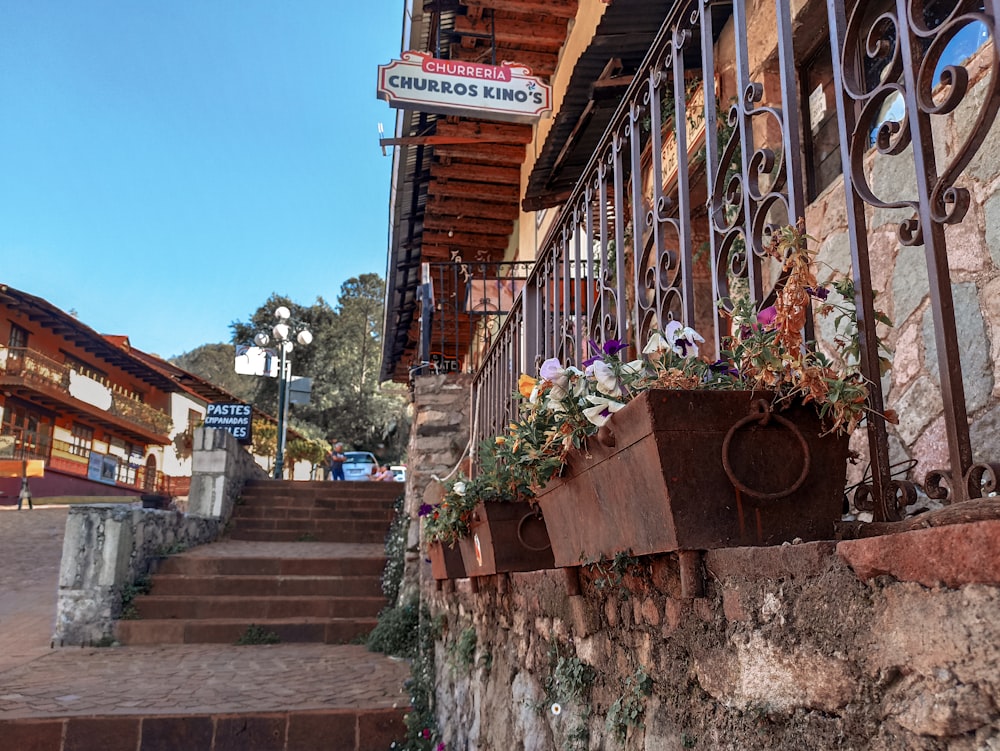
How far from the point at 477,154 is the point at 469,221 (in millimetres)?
1638

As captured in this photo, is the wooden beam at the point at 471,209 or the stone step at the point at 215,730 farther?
the wooden beam at the point at 471,209

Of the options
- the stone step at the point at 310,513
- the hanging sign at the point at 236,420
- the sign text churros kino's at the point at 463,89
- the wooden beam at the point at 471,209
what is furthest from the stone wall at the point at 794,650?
the hanging sign at the point at 236,420

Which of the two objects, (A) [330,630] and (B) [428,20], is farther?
(B) [428,20]

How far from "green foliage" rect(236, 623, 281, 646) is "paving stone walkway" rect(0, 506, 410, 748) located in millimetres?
112

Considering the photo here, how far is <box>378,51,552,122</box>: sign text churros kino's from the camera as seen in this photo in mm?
6672

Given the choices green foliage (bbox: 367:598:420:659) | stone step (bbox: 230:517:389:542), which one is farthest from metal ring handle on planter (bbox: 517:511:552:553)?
stone step (bbox: 230:517:389:542)

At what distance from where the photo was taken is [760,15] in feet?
13.2

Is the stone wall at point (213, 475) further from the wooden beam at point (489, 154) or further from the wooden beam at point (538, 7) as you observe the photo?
the wooden beam at point (538, 7)

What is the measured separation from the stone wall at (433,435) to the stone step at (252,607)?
2.29ft

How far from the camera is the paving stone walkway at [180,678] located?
4910 millimetres

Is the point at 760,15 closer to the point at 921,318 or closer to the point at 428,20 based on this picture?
the point at 921,318

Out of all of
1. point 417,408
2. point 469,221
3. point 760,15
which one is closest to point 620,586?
point 760,15

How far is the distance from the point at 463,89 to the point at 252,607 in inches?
211

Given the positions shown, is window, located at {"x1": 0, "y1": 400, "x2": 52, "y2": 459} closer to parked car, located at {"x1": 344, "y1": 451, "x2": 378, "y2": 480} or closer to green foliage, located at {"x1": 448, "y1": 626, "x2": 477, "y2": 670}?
parked car, located at {"x1": 344, "y1": 451, "x2": 378, "y2": 480}
